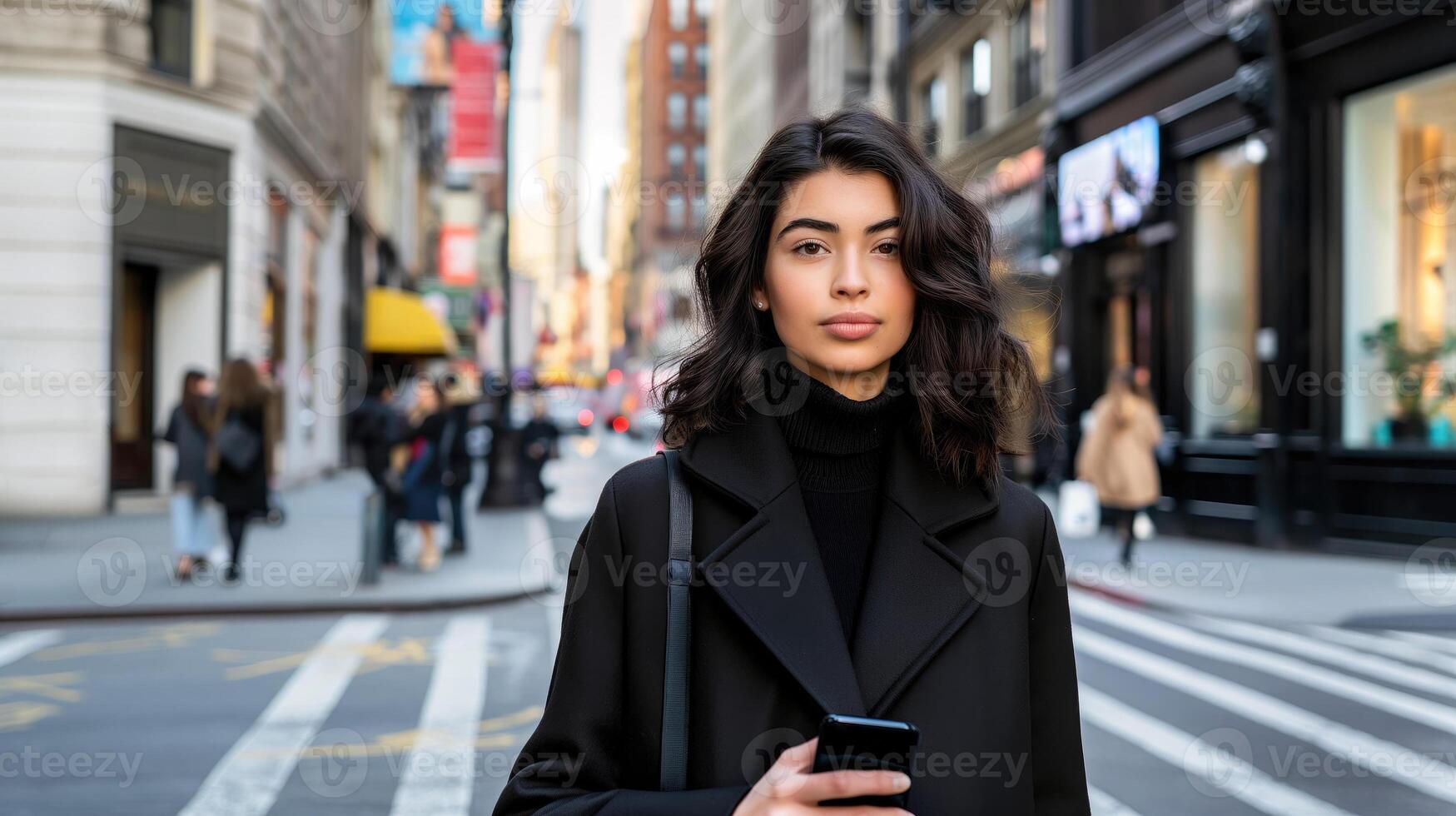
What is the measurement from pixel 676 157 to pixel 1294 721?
114 m

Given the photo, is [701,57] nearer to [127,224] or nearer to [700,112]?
[700,112]

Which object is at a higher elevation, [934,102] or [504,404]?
[934,102]

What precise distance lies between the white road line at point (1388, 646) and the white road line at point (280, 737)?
7073 mm

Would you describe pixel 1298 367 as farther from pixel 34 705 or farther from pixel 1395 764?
pixel 34 705

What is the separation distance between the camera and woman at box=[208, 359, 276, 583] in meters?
12.0

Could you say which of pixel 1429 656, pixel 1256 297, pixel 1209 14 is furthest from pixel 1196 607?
pixel 1209 14

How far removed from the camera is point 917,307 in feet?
6.73

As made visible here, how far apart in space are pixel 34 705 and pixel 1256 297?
14.0m

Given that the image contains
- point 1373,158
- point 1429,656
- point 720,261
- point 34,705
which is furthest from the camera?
point 1373,158

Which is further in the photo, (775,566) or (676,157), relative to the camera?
(676,157)

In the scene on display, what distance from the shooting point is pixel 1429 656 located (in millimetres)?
9039

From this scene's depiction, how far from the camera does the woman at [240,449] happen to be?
1202 centimetres

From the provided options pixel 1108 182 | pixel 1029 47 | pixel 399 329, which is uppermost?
pixel 1029 47

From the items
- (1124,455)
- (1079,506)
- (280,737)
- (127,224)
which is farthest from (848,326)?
(127,224)
